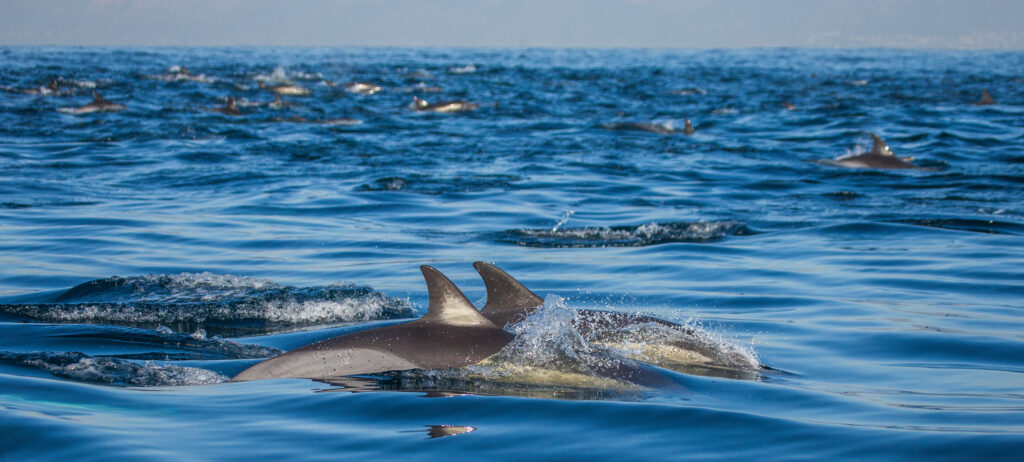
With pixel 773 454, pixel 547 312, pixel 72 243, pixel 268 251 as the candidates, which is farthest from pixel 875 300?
pixel 72 243

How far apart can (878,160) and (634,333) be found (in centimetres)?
1411

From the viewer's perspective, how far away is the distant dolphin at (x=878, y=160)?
64.3ft

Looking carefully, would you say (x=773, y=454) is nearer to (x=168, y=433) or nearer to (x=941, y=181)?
(x=168, y=433)

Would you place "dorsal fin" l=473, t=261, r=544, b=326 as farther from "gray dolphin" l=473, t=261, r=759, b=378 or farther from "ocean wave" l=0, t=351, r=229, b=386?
"ocean wave" l=0, t=351, r=229, b=386

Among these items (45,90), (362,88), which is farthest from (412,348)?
(362,88)

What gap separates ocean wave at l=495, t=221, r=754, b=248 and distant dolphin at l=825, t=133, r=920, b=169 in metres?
7.19

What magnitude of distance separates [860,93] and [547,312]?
121 ft

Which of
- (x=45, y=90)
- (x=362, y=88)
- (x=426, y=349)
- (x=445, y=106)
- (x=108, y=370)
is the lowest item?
(x=108, y=370)

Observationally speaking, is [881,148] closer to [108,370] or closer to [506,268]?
[506,268]

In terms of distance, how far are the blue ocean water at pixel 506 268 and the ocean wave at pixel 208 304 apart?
3 centimetres

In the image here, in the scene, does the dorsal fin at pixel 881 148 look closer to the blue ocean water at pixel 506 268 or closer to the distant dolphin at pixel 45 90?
the blue ocean water at pixel 506 268

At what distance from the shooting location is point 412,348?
20.2 feet

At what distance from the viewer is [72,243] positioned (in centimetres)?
1194

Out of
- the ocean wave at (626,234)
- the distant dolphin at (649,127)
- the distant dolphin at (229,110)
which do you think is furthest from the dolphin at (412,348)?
the distant dolphin at (229,110)
